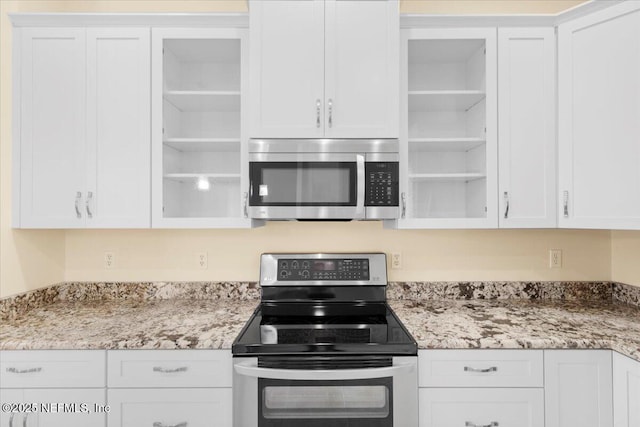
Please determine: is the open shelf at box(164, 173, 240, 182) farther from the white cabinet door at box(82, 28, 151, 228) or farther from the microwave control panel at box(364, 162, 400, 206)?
the microwave control panel at box(364, 162, 400, 206)

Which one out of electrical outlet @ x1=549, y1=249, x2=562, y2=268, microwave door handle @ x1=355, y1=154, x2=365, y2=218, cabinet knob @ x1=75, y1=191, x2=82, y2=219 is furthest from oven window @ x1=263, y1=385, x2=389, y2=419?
electrical outlet @ x1=549, y1=249, x2=562, y2=268

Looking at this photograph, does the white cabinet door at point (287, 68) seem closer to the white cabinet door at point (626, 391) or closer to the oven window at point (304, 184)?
the oven window at point (304, 184)

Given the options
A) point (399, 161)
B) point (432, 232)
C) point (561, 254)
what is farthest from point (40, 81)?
point (561, 254)

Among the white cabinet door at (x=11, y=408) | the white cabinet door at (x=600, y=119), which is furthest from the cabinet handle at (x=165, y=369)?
the white cabinet door at (x=600, y=119)

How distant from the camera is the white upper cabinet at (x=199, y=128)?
76.7 inches

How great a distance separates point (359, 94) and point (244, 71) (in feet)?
1.94

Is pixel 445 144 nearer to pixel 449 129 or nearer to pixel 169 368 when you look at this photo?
pixel 449 129

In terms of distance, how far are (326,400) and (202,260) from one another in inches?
44.9

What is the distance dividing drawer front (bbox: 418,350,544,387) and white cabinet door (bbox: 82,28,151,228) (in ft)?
4.86

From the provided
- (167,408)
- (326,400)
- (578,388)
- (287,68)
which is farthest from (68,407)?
(578,388)

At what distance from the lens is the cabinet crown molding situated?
6.29 feet

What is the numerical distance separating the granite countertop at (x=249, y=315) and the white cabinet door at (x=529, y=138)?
1.61 feet

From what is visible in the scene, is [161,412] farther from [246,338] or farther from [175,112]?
[175,112]

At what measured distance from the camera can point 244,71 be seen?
1.95 meters
